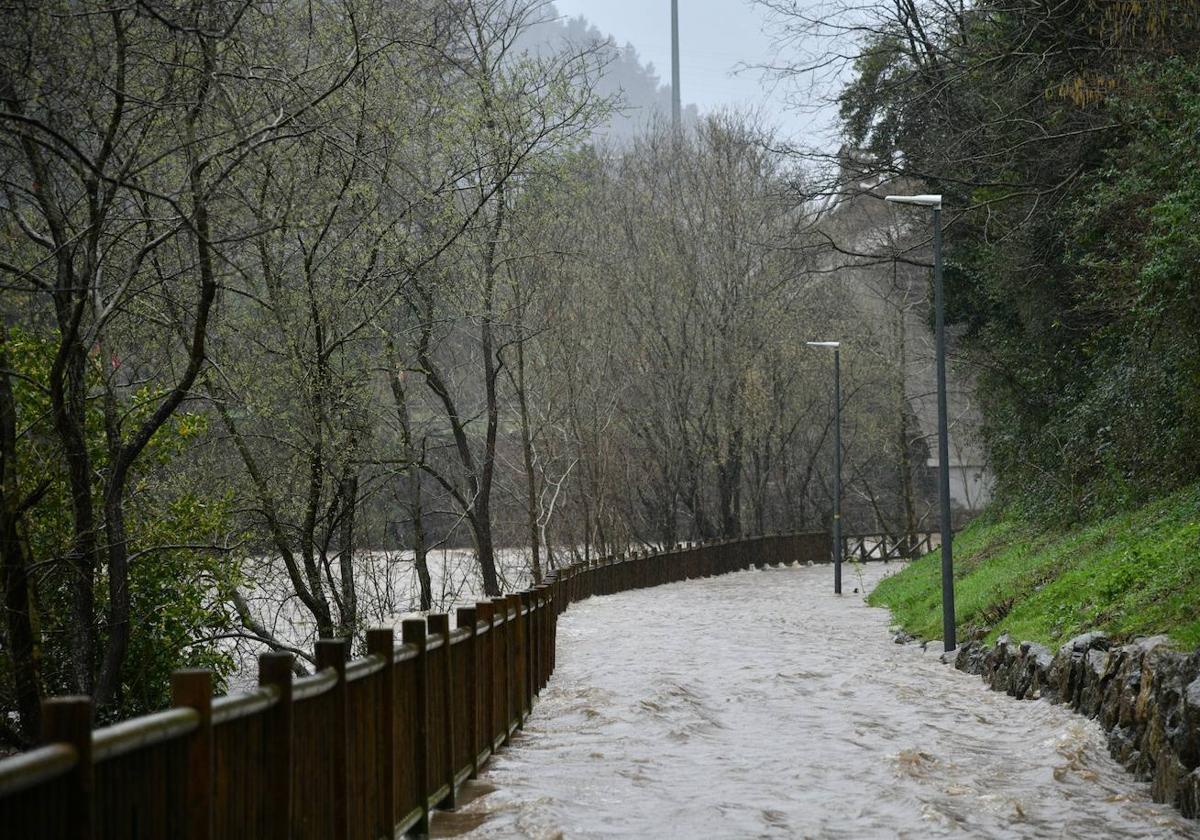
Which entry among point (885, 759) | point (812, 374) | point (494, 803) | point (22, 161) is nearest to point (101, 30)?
point (22, 161)

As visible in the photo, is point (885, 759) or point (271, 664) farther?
point (885, 759)

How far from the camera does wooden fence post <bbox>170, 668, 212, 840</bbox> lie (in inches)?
201

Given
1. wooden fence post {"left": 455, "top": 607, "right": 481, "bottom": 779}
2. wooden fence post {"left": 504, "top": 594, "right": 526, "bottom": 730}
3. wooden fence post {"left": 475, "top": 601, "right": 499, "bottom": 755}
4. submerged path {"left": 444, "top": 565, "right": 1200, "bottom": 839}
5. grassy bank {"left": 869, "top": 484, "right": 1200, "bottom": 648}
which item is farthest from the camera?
grassy bank {"left": 869, "top": 484, "right": 1200, "bottom": 648}

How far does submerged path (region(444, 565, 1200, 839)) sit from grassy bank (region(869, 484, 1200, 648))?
113 centimetres

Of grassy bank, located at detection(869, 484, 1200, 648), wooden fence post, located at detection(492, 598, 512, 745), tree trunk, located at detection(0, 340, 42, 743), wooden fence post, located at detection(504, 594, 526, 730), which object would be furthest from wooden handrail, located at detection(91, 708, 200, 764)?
grassy bank, located at detection(869, 484, 1200, 648)

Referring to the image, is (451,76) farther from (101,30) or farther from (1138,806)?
(1138,806)

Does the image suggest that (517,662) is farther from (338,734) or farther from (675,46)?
(675,46)

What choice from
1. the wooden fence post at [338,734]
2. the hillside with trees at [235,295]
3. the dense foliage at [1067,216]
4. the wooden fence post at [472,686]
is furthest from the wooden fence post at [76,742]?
the dense foliage at [1067,216]

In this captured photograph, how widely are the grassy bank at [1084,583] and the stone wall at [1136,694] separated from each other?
341 millimetres

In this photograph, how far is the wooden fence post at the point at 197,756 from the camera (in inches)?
201

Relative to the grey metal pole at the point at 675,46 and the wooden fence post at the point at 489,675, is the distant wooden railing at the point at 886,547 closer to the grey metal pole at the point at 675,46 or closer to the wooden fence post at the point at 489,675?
the grey metal pole at the point at 675,46

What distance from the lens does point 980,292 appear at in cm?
3597

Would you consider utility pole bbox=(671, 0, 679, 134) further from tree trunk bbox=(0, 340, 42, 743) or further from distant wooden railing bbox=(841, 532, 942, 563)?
tree trunk bbox=(0, 340, 42, 743)

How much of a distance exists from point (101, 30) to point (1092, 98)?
1752 cm
